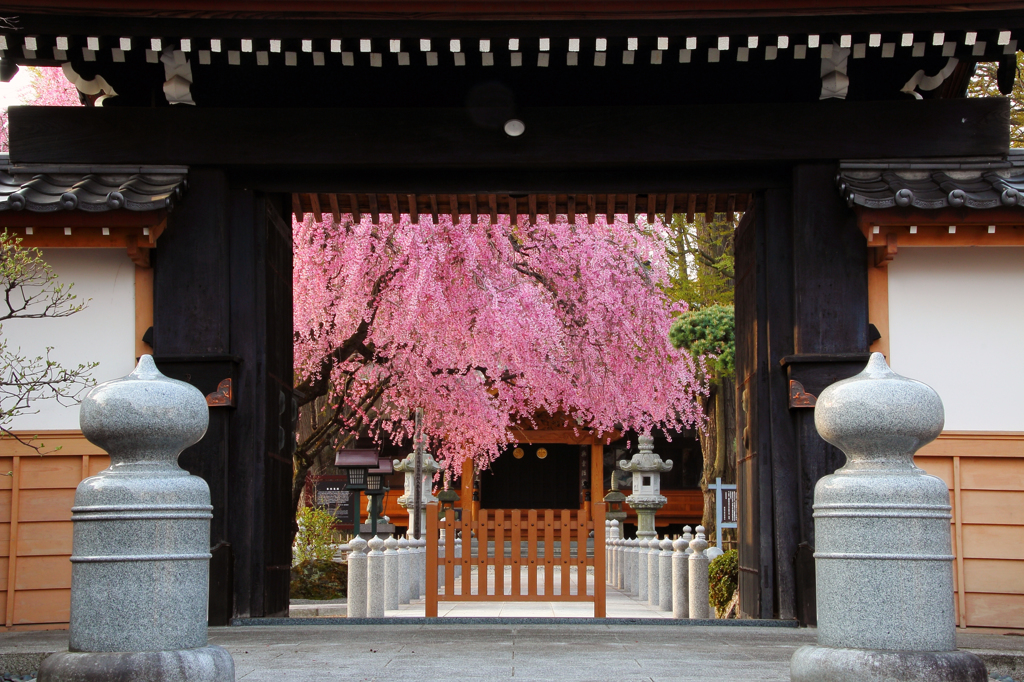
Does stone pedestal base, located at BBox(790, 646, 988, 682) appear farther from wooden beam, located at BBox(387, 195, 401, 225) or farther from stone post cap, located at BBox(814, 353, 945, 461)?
wooden beam, located at BBox(387, 195, 401, 225)

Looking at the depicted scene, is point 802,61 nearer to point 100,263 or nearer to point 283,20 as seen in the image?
point 283,20

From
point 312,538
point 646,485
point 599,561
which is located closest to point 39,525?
point 599,561

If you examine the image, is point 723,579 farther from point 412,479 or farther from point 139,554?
point 139,554

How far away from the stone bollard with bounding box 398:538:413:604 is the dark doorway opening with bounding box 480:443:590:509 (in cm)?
1440

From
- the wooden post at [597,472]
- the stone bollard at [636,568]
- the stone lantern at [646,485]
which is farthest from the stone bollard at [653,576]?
the wooden post at [597,472]

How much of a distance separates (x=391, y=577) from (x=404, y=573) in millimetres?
1240

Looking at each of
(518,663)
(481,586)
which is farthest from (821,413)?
(481,586)

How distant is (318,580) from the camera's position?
14414 mm

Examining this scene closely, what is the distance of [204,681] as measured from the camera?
3.61 meters

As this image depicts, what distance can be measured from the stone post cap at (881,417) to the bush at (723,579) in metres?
10.3

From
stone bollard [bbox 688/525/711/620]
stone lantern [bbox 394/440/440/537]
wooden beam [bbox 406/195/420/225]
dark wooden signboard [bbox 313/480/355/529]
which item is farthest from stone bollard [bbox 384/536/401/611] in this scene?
dark wooden signboard [bbox 313/480/355/529]

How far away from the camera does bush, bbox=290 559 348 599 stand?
1423 centimetres

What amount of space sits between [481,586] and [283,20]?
544 centimetres

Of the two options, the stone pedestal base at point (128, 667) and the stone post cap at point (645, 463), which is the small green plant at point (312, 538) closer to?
the stone post cap at point (645, 463)
